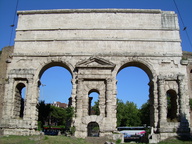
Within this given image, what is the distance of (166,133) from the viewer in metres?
20.6

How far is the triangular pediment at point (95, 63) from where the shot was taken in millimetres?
21812

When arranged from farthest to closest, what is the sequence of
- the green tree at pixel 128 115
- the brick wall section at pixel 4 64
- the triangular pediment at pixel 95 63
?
the green tree at pixel 128 115, the brick wall section at pixel 4 64, the triangular pediment at pixel 95 63

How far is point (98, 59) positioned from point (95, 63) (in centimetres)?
47

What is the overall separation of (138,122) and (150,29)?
30422 millimetres

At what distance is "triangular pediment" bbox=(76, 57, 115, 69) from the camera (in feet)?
71.6

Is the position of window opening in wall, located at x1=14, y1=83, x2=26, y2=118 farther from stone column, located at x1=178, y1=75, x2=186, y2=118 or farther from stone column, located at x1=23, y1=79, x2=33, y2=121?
stone column, located at x1=178, y1=75, x2=186, y2=118

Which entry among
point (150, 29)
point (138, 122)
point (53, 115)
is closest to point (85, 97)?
point (150, 29)

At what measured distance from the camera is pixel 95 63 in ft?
72.6

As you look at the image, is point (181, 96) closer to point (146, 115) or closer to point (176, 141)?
point (176, 141)

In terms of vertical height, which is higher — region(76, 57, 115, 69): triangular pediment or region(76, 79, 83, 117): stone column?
region(76, 57, 115, 69): triangular pediment

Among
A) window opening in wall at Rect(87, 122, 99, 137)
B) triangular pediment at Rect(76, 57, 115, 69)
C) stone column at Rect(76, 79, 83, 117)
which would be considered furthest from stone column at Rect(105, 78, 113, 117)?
window opening in wall at Rect(87, 122, 99, 137)

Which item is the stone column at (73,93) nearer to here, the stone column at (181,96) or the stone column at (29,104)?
the stone column at (29,104)

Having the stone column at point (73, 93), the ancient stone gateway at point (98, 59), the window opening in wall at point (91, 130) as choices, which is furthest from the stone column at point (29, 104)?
the window opening in wall at point (91, 130)

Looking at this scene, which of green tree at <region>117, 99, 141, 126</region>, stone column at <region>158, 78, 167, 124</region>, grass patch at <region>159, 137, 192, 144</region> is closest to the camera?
grass patch at <region>159, 137, 192, 144</region>
